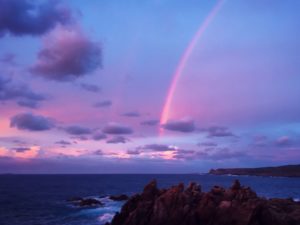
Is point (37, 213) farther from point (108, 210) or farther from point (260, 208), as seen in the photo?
point (260, 208)

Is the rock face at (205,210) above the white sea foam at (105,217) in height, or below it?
above

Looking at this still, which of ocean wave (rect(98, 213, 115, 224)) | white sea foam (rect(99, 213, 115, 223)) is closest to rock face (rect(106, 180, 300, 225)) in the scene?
ocean wave (rect(98, 213, 115, 224))

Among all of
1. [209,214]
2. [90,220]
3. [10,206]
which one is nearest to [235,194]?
[209,214]

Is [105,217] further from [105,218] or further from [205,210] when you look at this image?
[205,210]

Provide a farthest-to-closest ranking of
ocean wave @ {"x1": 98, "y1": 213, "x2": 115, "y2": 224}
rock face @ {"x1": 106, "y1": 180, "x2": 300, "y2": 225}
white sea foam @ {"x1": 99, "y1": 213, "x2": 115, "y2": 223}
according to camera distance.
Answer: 1. white sea foam @ {"x1": 99, "y1": 213, "x2": 115, "y2": 223}
2. ocean wave @ {"x1": 98, "y1": 213, "x2": 115, "y2": 224}
3. rock face @ {"x1": 106, "y1": 180, "x2": 300, "y2": 225}

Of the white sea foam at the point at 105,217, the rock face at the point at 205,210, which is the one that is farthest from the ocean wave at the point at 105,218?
the rock face at the point at 205,210

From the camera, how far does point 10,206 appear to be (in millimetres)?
93875

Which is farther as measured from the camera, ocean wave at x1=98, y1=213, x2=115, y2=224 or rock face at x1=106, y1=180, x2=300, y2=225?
ocean wave at x1=98, y1=213, x2=115, y2=224

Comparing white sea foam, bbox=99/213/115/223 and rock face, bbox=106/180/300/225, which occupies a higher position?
rock face, bbox=106/180/300/225

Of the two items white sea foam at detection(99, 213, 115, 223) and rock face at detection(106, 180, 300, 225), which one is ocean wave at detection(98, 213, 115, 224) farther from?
rock face at detection(106, 180, 300, 225)

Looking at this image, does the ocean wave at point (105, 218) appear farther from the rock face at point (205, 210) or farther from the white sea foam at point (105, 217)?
the rock face at point (205, 210)

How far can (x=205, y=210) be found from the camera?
4897 centimetres

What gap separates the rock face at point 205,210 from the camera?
46.9 metres

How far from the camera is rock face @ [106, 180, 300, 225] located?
46.9 metres
